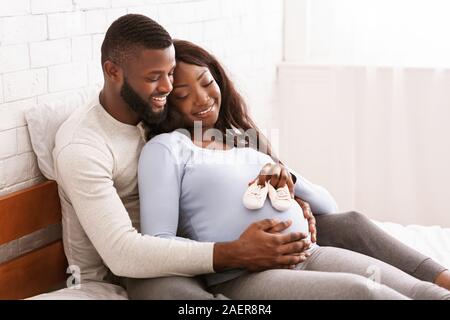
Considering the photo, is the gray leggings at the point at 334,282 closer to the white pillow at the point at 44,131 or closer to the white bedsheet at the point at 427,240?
the white bedsheet at the point at 427,240

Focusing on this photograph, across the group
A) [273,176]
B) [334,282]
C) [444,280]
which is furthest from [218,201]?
[444,280]

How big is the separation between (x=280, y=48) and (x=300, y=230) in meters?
1.70

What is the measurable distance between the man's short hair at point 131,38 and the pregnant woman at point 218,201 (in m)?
0.17

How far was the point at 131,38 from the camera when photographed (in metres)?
1.87

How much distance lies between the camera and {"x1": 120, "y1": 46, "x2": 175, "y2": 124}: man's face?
1.88 m

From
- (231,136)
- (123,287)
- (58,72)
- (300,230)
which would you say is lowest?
(123,287)

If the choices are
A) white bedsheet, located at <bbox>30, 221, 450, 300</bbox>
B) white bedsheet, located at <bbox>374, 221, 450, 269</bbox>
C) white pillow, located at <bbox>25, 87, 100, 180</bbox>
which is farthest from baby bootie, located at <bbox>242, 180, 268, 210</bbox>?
white bedsheet, located at <bbox>374, 221, 450, 269</bbox>

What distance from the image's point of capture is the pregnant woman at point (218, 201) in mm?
1734

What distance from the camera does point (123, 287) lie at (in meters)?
2.01

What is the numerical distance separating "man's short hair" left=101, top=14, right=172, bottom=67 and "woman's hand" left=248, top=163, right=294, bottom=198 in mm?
406

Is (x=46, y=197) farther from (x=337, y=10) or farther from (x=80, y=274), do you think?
(x=337, y=10)
